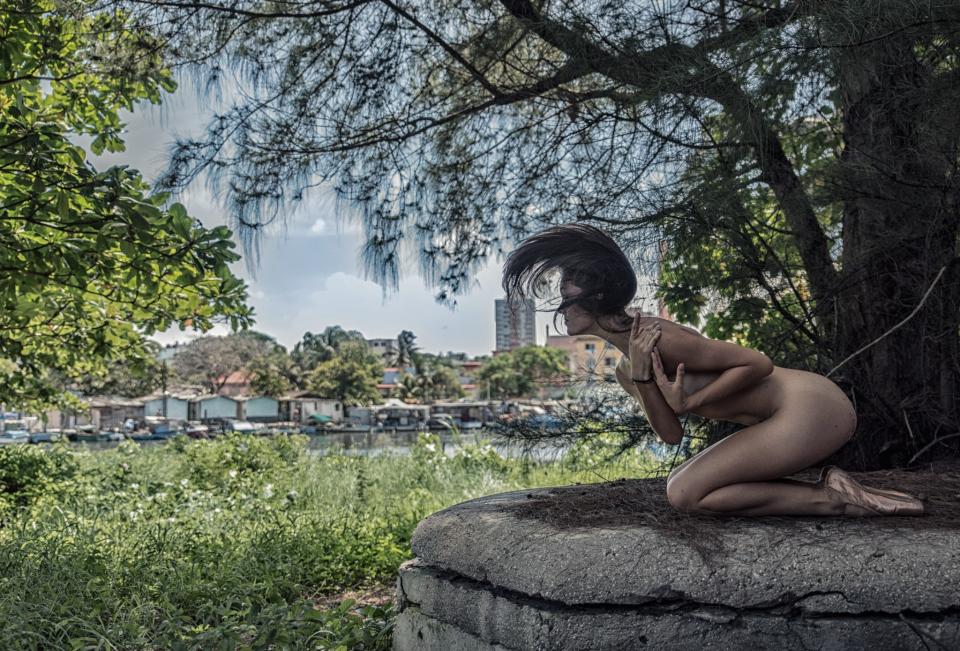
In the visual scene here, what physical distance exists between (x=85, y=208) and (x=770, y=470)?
4.20 meters

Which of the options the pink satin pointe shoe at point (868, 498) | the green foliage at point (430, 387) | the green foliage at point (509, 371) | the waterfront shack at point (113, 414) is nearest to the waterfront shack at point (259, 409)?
the waterfront shack at point (113, 414)

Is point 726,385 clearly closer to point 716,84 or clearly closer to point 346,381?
point 716,84

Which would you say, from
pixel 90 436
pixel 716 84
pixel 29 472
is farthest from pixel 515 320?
pixel 90 436

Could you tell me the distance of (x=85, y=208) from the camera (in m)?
4.68

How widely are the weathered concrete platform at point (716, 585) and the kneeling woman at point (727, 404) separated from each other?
0.30 feet

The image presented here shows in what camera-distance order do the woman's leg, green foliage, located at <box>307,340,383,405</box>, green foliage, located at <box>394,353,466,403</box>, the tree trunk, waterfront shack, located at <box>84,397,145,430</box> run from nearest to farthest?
1. the woman's leg
2. the tree trunk
3. waterfront shack, located at <box>84,397,145,430</box>
4. green foliage, located at <box>307,340,383,405</box>
5. green foliage, located at <box>394,353,466,403</box>

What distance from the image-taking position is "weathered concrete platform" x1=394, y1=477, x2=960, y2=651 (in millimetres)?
2238

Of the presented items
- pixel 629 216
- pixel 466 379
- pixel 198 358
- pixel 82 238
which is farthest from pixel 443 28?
pixel 466 379

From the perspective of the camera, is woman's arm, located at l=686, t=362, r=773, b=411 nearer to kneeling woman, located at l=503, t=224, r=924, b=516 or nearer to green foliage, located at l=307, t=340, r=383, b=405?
kneeling woman, located at l=503, t=224, r=924, b=516

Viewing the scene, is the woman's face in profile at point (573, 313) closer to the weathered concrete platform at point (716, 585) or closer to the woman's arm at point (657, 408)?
the woman's arm at point (657, 408)

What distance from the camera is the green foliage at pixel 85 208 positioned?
3.92 meters

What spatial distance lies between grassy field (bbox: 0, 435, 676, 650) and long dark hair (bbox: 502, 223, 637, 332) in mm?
1723

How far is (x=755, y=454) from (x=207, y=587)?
2.97 metres

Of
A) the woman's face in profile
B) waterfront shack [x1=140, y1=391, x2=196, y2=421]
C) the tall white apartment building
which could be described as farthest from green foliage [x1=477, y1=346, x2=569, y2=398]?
waterfront shack [x1=140, y1=391, x2=196, y2=421]
